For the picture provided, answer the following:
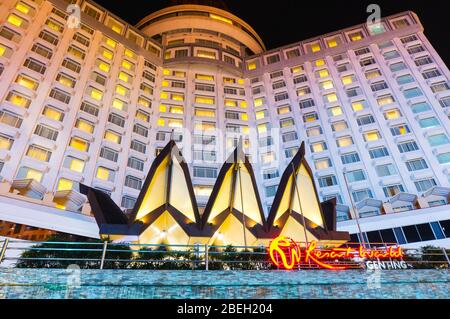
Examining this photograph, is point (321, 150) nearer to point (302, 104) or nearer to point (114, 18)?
point (302, 104)

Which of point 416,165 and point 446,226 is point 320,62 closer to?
point 416,165

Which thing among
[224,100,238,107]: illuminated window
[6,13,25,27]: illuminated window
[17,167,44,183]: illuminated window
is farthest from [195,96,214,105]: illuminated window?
[17,167,44,183]: illuminated window

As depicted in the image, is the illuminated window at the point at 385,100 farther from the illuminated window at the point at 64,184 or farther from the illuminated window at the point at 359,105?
the illuminated window at the point at 64,184

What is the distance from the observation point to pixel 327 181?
43.0 metres

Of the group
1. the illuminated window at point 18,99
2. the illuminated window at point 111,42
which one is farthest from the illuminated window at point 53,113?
the illuminated window at point 111,42

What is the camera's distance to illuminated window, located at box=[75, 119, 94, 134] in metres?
40.7

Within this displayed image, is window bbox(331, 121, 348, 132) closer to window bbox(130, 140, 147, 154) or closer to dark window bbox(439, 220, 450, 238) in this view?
dark window bbox(439, 220, 450, 238)

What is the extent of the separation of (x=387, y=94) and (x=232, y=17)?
3754 cm

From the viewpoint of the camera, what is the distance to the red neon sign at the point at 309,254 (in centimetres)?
1488

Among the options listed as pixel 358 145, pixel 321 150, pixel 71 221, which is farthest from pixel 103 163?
pixel 358 145

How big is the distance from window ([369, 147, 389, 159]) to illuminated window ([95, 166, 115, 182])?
105 feet

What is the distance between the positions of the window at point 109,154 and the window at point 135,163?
166cm

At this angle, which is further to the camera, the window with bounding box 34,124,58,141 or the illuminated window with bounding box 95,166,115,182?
the illuminated window with bounding box 95,166,115,182
